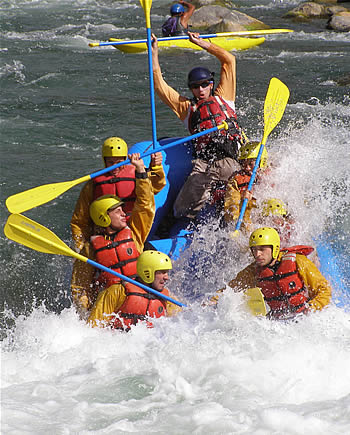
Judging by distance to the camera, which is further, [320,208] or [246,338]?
[320,208]

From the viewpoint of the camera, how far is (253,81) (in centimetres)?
1135

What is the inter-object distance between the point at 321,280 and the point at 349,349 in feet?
1.68

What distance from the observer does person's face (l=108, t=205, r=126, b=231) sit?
4.64m

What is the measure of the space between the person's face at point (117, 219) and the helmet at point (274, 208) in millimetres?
1221

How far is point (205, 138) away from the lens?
5602 millimetres

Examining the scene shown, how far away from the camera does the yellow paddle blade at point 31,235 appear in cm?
458

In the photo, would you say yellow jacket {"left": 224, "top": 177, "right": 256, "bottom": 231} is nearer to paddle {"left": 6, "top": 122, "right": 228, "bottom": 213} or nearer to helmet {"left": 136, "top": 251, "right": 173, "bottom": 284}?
paddle {"left": 6, "top": 122, "right": 228, "bottom": 213}

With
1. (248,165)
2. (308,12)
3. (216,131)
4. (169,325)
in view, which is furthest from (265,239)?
(308,12)

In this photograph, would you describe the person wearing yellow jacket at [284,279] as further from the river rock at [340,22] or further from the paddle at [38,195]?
the river rock at [340,22]

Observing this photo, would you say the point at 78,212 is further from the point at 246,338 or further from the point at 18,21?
the point at 18,21

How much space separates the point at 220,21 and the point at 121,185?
10261mm

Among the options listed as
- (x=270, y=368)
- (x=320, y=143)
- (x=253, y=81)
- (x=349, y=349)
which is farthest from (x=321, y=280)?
(x=253, y=81)

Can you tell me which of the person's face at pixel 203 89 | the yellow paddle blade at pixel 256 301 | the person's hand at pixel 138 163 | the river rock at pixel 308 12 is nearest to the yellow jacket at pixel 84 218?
the person's hand at pixel 138 163

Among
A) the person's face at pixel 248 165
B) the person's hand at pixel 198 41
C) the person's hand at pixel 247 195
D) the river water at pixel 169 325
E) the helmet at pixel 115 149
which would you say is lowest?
the river water at pixel 169 325
